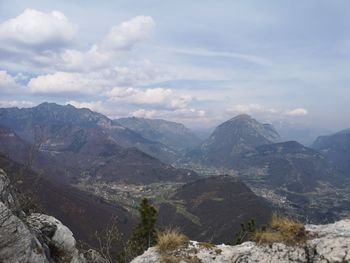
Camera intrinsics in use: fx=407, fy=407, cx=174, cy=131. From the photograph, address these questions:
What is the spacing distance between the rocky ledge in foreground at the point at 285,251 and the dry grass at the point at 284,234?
23 centimetres

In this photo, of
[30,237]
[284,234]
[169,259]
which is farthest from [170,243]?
[30,237]

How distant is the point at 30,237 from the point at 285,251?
49.7ft

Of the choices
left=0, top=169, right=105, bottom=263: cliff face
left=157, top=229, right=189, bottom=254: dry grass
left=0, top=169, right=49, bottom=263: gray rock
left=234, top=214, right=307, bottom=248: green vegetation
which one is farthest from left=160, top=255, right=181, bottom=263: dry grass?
left=0, top=169, right=49, bottom=263: gray rock

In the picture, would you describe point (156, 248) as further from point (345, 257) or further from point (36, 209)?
point (36, 209)

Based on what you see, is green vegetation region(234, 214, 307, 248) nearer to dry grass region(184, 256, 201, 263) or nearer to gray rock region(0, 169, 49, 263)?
dry grass region(184, 256, 201, 263)

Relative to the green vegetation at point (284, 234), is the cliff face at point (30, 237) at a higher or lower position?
lower

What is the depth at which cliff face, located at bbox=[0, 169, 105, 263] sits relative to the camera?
2289 centimetres

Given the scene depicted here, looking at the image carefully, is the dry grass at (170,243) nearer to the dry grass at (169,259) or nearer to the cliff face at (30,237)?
the dry grass at (169,259)

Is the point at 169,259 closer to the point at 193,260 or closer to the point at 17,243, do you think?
the point at 193,260

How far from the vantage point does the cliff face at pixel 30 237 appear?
22891 millimetres

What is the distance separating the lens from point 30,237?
23.8 metres

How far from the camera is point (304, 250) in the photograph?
15.5 meters

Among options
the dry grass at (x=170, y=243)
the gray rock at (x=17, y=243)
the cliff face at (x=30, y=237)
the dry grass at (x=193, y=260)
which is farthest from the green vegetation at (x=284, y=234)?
the gray rock at (x=17, y=243)

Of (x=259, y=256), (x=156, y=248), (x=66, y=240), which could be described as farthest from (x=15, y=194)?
(x=259, y=256)
